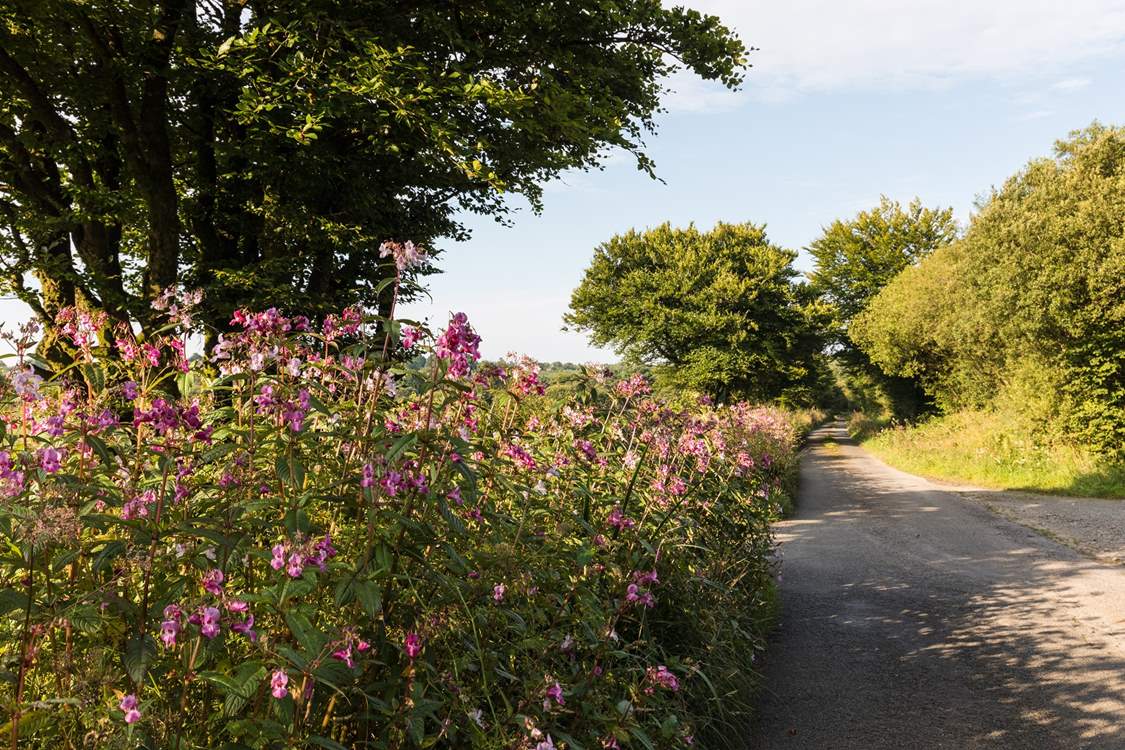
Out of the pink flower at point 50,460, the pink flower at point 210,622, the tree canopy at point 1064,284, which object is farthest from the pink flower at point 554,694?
the tree canopy at point 1064,284

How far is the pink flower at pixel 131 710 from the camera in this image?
4.86ft

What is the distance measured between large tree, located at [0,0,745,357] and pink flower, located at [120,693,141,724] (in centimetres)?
868

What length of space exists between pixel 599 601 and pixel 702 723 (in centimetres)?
110

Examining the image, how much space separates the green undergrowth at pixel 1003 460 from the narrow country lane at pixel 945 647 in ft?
21.0

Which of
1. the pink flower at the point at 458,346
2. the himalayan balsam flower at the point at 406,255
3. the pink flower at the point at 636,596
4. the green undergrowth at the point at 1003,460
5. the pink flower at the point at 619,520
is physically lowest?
A: the green undergrowth at the point at 1003,460

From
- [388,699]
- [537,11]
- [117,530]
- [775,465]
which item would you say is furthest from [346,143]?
[388,699]

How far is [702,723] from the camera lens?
3.51m

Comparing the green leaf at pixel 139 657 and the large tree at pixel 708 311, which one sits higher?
the large tree at pixel 708 311

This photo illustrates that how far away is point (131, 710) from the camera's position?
152 centimetres

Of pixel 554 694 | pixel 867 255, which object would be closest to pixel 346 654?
pixel 554 694

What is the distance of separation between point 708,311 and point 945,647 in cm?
2968

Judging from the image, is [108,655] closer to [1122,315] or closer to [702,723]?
[702,723]

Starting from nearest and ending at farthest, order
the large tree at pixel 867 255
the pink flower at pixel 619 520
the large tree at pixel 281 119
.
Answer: the pink flower at pixel 619 520, the large tree at pixel 281 119, the large tree at pixel 867 255

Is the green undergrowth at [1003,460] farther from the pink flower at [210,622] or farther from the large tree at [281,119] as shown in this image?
the pink flower at [210,622]
